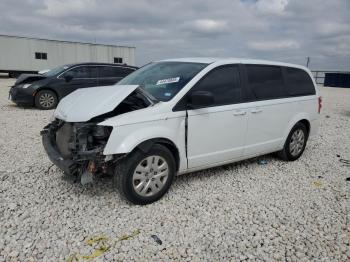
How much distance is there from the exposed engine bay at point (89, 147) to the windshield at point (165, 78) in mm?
319

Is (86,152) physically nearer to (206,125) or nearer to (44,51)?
(206,125)

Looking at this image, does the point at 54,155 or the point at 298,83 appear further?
the point at 298,83

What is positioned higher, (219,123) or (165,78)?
(165,78)

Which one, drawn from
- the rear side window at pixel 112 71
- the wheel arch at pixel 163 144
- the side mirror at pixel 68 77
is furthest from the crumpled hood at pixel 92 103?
the rear side window at pixel 112 71

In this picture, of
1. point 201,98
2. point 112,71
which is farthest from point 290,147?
point 112,71

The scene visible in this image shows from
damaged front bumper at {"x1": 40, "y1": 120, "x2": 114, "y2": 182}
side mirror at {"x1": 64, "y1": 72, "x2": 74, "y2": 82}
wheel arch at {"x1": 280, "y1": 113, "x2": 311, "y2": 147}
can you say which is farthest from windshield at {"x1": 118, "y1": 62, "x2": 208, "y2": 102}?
side mirror at {"x1": 64, "y1": 72, "x2": 74, "y2": 82}

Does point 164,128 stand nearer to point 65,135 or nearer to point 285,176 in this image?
point 65,135

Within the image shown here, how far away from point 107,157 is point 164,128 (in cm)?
75

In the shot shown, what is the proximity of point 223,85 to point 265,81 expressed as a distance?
97cm

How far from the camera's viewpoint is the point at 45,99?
10.2 meters

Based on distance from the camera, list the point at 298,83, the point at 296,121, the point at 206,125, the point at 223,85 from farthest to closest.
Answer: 1. the point at 298,83
2. the point at 296,121
3. the point at 223,85
4. the point at 206,125

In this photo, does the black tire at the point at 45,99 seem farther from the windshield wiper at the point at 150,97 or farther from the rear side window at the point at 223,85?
the rear side window at the point at 223,85

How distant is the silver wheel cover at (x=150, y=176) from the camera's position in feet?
11.9

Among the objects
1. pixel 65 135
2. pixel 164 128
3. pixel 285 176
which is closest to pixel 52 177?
pixel 65 135
